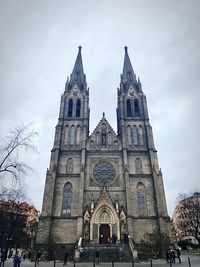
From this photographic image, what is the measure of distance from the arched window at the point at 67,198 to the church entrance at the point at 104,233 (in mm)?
5052

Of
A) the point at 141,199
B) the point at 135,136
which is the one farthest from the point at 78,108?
the point at 141,199

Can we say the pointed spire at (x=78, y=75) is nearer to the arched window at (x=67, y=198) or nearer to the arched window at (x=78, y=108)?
the arched window at (x=78, y=108)

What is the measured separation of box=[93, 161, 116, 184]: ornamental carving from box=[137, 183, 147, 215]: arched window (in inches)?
167

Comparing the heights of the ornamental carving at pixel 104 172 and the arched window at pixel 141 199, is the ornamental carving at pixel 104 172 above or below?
above

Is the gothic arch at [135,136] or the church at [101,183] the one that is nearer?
the church at [101,183]

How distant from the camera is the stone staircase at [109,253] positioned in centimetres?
2378

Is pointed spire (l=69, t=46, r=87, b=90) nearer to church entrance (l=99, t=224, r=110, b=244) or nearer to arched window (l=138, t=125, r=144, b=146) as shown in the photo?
arched window (l=138, t=125, r=144, b=146)

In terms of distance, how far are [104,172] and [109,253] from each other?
11.8 metres

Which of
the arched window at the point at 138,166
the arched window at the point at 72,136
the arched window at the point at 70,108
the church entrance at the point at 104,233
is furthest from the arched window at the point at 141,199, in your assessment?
the arched window at the point at 70,108

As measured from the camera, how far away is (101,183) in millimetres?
32531

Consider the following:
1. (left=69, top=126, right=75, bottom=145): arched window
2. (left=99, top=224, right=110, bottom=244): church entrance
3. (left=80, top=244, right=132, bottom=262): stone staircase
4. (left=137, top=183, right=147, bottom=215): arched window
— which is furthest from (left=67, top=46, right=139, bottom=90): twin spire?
(left=80, top=244, right=132, bottom=262): stone staircase

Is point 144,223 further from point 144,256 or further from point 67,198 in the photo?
point 67,198

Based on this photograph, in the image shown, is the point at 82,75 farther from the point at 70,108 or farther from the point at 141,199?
the point at 141,199

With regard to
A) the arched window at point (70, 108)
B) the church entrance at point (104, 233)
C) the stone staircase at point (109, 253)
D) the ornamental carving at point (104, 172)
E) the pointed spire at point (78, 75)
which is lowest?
the stone staircase at point (109, 253)
